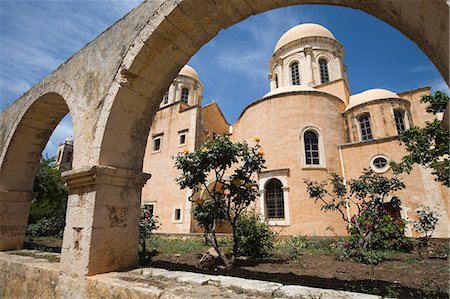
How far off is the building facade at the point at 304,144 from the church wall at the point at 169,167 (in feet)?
0.19

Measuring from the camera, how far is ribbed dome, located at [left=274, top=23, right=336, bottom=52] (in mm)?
20375

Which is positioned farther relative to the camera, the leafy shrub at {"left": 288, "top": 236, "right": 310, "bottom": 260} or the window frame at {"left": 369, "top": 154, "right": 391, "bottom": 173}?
the window frame at {"left": 369, "top": 154, "right": 391, "bottom": 173}

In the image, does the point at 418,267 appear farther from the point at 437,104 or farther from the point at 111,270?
the point at 111,270

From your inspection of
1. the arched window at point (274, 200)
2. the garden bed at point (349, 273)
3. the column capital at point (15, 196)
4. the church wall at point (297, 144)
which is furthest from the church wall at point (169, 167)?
the column capital at point (15, 196)

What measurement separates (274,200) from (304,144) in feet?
10.4

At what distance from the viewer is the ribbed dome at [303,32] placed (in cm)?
2038

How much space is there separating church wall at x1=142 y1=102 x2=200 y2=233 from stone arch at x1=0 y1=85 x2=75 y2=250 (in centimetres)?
913

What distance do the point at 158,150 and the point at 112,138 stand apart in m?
13.9

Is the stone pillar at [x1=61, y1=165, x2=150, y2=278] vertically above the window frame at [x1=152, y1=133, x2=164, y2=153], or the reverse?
the window frame at [x1=152, y1=133, x2=164, y2=153]

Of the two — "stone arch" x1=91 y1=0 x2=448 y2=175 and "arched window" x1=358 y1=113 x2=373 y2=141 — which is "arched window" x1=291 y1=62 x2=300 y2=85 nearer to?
"arched window" x1=358 y1=113 x2=373 y2=141

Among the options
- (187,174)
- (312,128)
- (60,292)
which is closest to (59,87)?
(187,174)

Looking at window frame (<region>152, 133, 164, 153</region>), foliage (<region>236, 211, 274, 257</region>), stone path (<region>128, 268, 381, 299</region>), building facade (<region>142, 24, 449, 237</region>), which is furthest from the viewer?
window frame (<region>152, 133, 164, 153</region>)

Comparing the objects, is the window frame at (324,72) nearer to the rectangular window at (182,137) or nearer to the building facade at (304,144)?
the building facade at (304,144)

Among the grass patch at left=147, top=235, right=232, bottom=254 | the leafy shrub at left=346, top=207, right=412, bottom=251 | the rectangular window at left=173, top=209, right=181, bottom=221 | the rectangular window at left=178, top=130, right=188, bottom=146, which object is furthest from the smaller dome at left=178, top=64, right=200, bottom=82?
the leafy shrub at left=346, top=207, right=412, bottom=251
